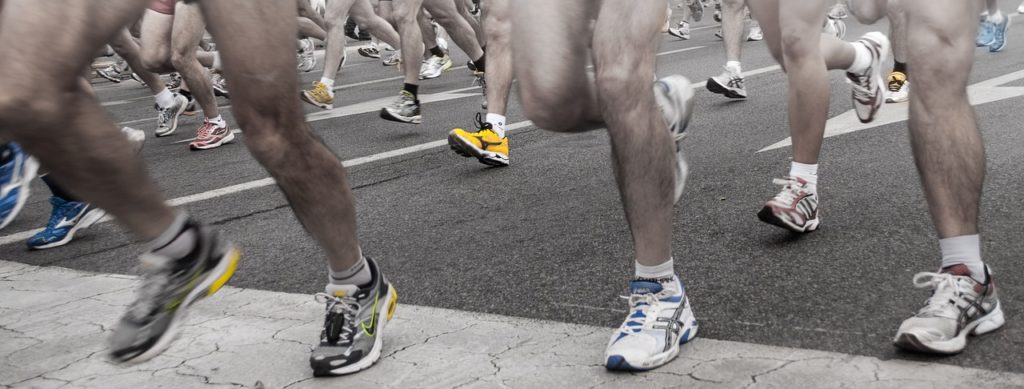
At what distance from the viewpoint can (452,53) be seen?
53.5 feet

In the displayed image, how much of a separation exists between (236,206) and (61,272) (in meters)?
1.22

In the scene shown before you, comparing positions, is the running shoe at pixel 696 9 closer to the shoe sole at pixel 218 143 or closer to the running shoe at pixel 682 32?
the running shoe at pixel 682 32

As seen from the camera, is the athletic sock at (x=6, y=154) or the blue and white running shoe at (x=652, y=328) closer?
the blue and white running shoe at (x=652, y=328)

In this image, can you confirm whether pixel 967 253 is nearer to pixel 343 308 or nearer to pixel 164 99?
pixel 343 308

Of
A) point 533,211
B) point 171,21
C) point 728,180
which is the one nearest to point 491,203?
point 533,211

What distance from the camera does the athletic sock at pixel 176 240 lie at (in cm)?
256

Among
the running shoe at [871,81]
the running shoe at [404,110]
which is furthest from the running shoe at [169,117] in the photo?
the running shoe at [871,81]

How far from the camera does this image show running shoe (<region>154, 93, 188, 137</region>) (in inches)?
353

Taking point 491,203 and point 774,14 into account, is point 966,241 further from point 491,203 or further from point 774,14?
point 491,203

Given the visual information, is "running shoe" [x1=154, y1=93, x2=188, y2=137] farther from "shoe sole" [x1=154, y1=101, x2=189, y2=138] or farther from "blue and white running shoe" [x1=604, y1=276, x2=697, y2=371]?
"blue and white running shoe" [x1=604, y1=276, x2=697, y2=371]

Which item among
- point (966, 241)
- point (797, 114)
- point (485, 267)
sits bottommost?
point (485, 267)

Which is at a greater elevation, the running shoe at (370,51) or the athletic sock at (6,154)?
the athletic sock at (6,154)

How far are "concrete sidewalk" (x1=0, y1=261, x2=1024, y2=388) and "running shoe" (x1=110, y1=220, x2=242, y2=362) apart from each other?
0.35m

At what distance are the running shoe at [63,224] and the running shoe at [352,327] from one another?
7.51 ft
